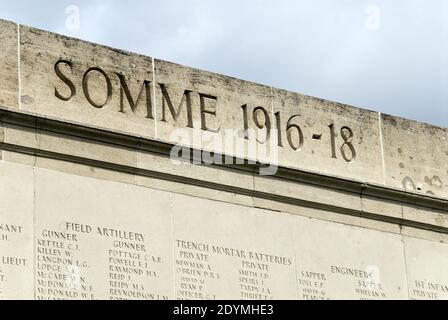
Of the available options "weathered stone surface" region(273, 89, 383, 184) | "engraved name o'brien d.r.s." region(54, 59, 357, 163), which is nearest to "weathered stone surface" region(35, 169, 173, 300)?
"engraved name o'brien d.r.s." region(54, 59, 357, 163)

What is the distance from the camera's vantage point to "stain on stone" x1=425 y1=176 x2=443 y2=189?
862 inches

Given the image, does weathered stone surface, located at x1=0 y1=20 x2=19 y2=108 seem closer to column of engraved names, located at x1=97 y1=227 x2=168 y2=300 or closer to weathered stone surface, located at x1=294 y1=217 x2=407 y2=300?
column of engraved names, located at x1=97 y1=227 x2=168 y2=300

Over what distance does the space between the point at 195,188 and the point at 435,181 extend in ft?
12.7

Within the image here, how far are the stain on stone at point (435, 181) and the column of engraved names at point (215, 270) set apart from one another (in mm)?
2813

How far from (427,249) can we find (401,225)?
1.53 feet

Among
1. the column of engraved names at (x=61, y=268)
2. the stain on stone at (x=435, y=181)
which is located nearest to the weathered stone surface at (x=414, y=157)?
the stain on stone at (x=435, y=181)

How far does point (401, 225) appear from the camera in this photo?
21.3 meters

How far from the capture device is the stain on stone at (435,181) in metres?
21.9

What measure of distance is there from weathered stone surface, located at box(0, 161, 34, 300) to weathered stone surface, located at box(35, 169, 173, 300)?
0.10m
